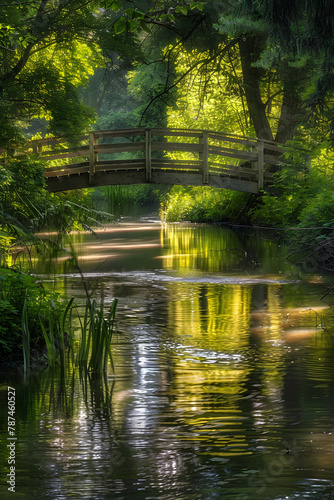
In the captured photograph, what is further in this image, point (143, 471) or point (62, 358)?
point (62, 358)

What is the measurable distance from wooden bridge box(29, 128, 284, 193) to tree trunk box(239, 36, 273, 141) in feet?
1.55

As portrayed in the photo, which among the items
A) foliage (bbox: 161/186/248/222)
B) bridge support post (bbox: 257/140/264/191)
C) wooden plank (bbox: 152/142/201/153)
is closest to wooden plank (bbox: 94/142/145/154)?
wooden plank (bbox: 152/142/201/153)

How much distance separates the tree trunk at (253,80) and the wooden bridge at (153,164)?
0.47 meters

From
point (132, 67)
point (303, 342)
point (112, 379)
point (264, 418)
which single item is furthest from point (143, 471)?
point (132, 67)

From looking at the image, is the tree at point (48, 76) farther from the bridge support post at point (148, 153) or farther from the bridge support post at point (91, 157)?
the bridge support post at point (148, 153)

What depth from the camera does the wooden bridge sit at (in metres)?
19.6

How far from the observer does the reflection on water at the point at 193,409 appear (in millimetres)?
3914

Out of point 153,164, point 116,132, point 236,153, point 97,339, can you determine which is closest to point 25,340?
point 97,339

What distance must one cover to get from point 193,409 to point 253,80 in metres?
17.1

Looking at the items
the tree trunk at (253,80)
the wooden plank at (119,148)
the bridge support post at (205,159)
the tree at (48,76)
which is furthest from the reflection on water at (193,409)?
the tree trunk at (253,80)

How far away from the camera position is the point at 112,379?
5.84 meters

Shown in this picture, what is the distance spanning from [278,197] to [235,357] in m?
14.5

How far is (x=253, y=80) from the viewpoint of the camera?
21141 millimetres

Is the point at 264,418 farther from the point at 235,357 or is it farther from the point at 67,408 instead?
the point at 235,357
